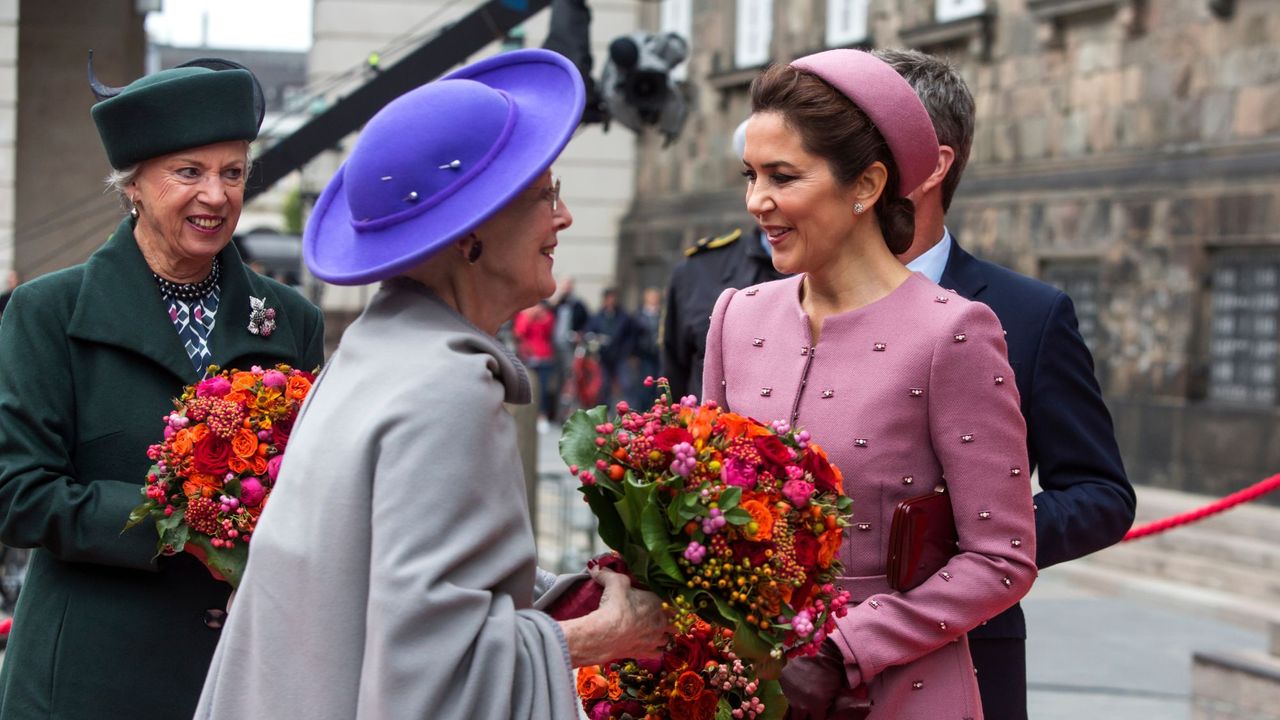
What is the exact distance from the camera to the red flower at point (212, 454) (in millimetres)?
2900

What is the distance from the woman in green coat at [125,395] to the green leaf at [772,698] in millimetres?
1182

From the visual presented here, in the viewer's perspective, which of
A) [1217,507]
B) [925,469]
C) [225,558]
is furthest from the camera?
[1217,507]

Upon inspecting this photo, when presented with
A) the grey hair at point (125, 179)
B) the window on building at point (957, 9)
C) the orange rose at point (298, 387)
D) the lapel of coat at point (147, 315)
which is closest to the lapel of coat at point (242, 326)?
the lapel of coat at point (147, 315)

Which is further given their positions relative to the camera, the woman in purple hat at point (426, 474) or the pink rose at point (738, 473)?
the pink rose at point (738, 473)

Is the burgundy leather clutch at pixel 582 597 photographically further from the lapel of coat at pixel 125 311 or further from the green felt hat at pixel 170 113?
the green felt hat at pixel 170 113

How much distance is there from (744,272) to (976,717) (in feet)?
7.30

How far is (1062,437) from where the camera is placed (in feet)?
10.3

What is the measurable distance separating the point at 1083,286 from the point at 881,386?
36.6 feet

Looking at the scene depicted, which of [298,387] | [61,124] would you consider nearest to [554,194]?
[298,387]

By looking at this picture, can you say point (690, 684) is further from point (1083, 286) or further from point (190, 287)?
point (1083, 286)

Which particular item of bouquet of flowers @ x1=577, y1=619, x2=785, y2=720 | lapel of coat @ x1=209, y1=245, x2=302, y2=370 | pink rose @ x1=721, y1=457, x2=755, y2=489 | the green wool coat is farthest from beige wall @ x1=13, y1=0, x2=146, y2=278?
pink rose @ x1=721, y1=457, x2=755, y2=489

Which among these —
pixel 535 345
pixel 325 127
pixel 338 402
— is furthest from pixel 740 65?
pixel 338 402

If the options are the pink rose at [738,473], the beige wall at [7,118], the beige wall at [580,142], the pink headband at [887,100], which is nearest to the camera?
the pink rose at [738,473]

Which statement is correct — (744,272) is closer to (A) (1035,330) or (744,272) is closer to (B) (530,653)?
(A) (1035,330)
